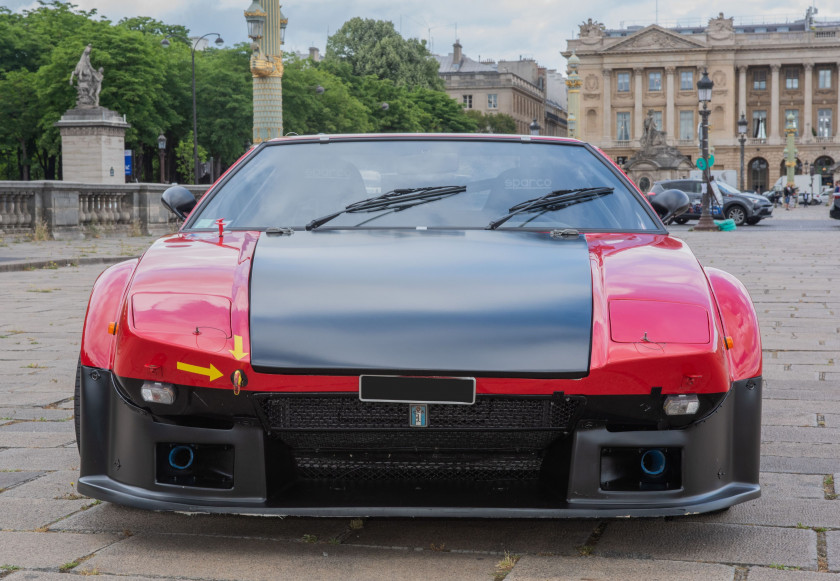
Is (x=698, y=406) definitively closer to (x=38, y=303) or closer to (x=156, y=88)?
(x=38, y=303)

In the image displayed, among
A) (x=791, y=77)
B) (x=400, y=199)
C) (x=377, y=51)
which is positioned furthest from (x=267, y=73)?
(x=791, y=77)

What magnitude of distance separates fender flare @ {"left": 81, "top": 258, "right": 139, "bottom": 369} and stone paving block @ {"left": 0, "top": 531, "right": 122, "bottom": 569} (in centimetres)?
54

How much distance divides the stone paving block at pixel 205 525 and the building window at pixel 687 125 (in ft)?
387

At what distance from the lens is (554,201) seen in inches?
165

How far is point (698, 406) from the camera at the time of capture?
3.13 metres

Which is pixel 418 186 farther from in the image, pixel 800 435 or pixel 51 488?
pixel 800 435

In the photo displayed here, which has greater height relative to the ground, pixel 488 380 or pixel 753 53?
pixel 753 53

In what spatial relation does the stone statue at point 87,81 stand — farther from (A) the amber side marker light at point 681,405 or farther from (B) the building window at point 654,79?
(B) the building window at point 654,79

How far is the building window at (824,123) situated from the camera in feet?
382

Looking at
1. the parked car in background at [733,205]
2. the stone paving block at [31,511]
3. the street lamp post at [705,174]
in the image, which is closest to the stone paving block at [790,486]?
the stone paving block at [31,511]

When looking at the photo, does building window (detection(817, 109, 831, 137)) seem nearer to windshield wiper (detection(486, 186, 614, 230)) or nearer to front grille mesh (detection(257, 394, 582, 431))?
windshield wiper (detection(486, 186, 614, 230))

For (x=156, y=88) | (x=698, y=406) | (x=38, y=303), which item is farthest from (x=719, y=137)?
(x=698, y=406)

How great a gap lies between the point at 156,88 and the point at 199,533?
5267 centimetres

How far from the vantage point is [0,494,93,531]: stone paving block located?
3.64 m
